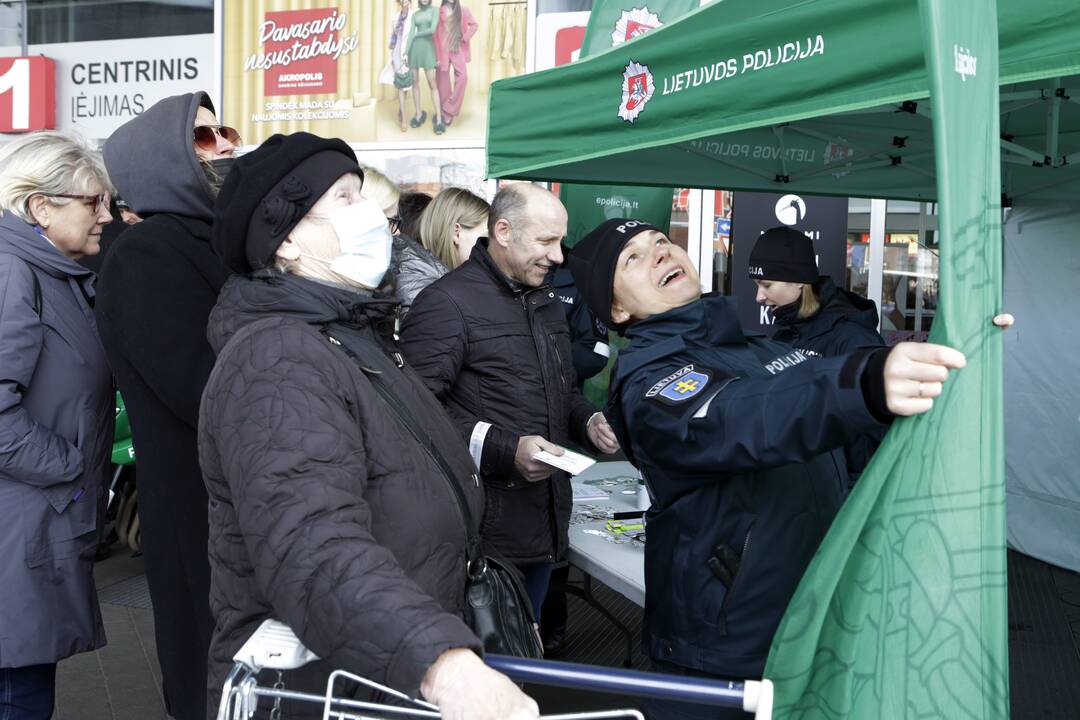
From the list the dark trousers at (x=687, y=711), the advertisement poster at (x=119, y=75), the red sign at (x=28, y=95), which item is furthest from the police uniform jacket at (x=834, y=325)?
the red sign at (x=28, y=95)

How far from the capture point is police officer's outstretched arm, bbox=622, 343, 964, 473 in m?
1.43

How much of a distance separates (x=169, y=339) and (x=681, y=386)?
1.16 m

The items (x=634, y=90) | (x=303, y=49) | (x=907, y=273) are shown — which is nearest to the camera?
(x=634, y=90)

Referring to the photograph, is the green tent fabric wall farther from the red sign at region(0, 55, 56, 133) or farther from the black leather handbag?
the red sign at region(0, 55, 56, 133)

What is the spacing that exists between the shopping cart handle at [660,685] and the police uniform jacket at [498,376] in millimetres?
1781

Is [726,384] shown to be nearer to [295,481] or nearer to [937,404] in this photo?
[937,404]

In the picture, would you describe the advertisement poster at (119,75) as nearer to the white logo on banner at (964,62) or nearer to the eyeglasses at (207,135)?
the eyeglasses at (207,135)

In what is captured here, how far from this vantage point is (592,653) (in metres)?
4.75

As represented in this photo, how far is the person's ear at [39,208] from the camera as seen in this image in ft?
8.66

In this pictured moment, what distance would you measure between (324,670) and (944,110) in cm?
124

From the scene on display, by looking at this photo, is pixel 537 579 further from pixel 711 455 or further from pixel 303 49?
pixel 303 49

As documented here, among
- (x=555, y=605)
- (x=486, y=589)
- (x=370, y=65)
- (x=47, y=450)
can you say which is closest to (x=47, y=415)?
(x=47, y=450)

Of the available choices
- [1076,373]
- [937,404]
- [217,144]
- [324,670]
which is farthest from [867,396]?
[1076,373]

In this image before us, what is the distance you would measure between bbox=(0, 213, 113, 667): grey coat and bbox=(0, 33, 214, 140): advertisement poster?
8026 millimetres
